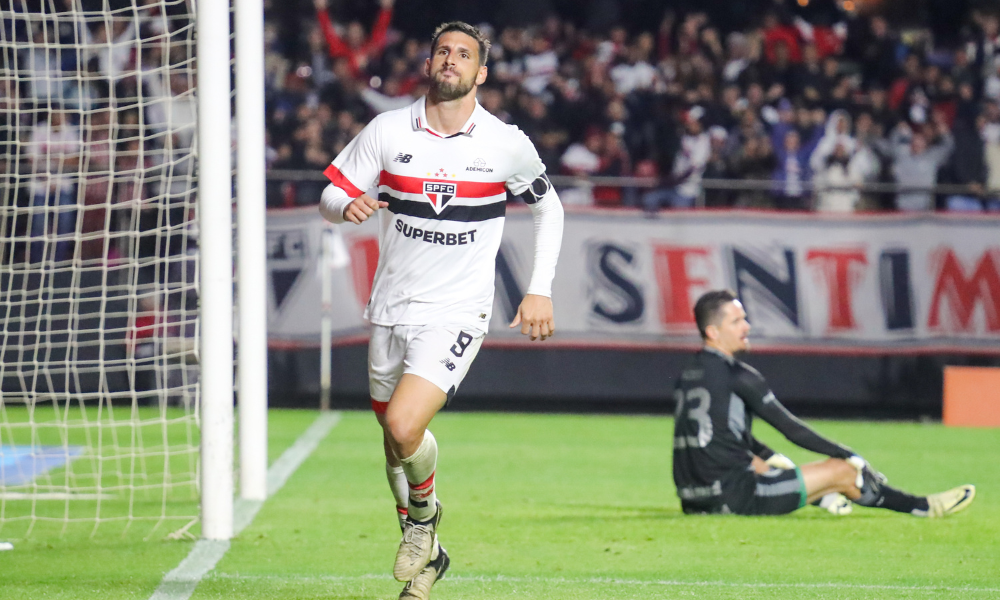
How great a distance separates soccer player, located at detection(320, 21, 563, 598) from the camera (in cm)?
515

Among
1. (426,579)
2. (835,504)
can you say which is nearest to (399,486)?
(426,579)

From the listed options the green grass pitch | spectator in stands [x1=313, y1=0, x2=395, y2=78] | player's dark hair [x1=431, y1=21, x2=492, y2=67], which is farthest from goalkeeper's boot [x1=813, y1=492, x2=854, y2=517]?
spectator in stands [x1=313, y1=0, x2=395, y2=78]

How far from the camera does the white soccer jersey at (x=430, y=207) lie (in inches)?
206

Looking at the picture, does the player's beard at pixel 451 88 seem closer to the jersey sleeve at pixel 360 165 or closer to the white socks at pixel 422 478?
the jersey sleeve at pixel 360 165

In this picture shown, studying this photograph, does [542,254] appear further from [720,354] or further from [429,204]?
[720,354]

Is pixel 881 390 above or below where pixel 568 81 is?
below

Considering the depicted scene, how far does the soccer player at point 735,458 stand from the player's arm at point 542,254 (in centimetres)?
224

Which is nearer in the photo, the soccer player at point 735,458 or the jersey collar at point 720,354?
the soccer player at point 735,458

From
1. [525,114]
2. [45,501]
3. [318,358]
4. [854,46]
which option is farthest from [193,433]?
[854,46]

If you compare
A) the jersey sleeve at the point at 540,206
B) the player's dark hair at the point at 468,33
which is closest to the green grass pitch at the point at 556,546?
the jersey sleeve at the point at 540,206

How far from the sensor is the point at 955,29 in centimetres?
1873

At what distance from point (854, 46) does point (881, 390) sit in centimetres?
632

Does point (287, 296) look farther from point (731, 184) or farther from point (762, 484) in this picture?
point (762, 484)

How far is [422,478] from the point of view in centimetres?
522
